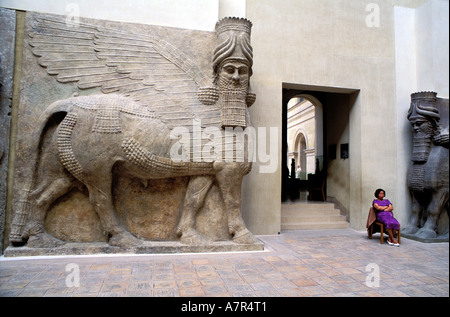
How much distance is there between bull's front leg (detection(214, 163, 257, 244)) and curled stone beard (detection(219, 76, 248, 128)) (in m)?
0.53

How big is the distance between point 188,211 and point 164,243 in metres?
0.47

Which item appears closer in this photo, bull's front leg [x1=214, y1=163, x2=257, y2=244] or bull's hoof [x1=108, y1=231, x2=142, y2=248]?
bull's hoof [x1=108, y1=231, x2=142, y2=248]

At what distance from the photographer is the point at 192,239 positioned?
3762 mm

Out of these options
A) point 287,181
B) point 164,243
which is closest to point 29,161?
point 164,243

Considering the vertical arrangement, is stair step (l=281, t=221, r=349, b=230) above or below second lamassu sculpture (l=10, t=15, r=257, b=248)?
below

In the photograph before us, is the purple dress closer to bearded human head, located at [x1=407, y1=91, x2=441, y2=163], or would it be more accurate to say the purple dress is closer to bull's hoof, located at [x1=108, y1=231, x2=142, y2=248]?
bearded human head, located at [x1=407, y1=91, x2=441, y2=163]

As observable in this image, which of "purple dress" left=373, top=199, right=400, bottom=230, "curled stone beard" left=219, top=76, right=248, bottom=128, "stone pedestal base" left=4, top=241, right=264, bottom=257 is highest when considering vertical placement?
"curled stone beard" left=219, top=76, right=248, bottom=128

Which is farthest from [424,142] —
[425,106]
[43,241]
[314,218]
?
[43,241]

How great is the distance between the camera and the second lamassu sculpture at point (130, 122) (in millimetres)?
3555

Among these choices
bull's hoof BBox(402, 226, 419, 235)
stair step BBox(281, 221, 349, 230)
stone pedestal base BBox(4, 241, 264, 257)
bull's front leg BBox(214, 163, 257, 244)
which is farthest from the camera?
stair step BBox(281, 221, 349, 230)

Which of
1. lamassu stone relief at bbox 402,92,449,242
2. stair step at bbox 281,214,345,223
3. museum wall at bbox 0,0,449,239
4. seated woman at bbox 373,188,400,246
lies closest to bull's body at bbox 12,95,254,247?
museum wall at bbox 0,0,449,239

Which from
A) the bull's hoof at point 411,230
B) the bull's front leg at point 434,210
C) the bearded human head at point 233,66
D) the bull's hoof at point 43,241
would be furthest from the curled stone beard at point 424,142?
the bull's hoof at point 43,241

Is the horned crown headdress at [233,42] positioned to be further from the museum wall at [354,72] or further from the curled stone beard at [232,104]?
the museum wall at [354,72]

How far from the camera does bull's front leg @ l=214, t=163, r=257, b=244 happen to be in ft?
12.7
